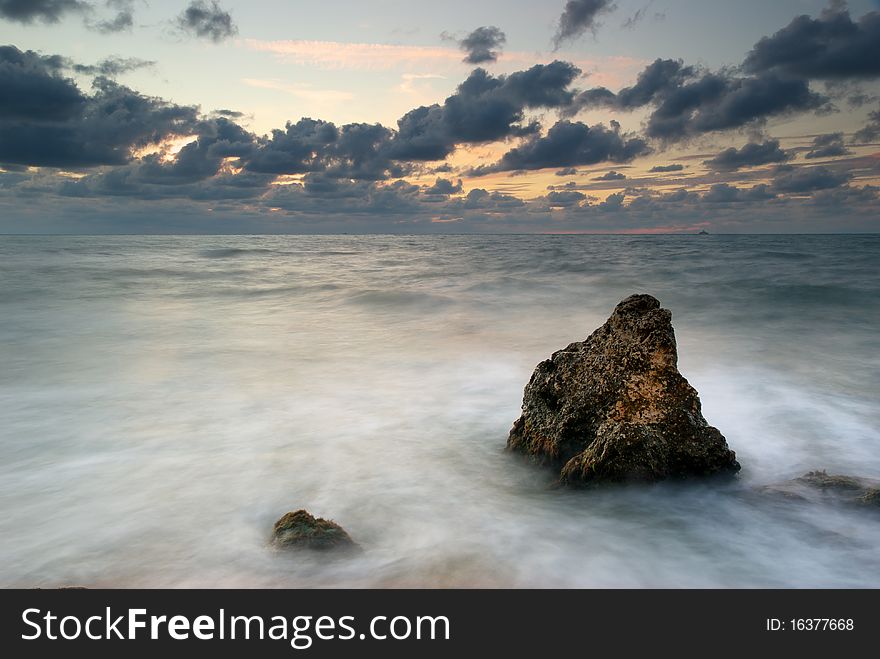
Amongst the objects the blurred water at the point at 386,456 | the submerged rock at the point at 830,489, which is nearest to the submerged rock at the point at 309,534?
the blurred water at the point at 386,456

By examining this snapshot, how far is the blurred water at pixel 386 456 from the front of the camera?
A: 14.3 ft

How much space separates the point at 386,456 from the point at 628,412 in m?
2.73

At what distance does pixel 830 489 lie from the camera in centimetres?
524

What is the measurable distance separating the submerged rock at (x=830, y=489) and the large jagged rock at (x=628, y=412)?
0.46 metres

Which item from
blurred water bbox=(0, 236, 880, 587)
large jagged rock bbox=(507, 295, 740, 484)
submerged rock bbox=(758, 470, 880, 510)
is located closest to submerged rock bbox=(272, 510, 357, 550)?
blurred water bbox=(0, 236, 880, 587)

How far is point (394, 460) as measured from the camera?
657 centimetres

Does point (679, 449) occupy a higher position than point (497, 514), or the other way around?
point (679, 449)

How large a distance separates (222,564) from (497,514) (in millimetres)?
2158

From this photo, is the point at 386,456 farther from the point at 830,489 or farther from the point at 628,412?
the point at 830,489

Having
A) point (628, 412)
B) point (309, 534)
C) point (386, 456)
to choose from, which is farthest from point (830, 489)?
point (309, 534)

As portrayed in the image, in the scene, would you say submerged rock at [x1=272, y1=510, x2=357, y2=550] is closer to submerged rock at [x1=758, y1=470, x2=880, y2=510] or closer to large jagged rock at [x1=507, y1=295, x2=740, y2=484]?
large jagged rock at [x1=507, y1=295, x2=740, y2=484]
